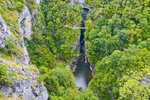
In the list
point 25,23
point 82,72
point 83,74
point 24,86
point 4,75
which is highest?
point 25,23

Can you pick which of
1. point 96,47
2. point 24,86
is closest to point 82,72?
point 96,47

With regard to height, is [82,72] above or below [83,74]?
above

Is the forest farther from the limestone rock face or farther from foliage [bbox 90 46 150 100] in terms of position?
the limestone rock face

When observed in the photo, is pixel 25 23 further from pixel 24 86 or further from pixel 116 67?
pixel 24 86

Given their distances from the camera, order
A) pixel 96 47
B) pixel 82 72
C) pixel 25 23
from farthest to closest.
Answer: pixel 82 72
pixel 96 47
pixel 25 23

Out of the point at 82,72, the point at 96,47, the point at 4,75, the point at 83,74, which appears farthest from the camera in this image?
the point at 82,72

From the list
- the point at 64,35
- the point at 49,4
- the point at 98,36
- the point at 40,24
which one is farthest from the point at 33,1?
the point at 98,36

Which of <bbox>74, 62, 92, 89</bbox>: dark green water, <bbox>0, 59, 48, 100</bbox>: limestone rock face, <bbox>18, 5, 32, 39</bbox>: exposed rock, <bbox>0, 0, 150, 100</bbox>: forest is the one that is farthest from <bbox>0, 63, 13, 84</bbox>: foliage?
<bbox>74, 62, 92, 89</bbox>: dark green water

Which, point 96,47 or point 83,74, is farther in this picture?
point 83,74
